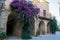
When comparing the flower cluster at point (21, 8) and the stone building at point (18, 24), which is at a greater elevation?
the flower cluster at point (21, 8)

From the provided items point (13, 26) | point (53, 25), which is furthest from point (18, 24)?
point (53, 25)

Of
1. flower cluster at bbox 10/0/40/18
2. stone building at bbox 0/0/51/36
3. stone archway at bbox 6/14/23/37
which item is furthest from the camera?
stone archway at bbox 6/14/23/37

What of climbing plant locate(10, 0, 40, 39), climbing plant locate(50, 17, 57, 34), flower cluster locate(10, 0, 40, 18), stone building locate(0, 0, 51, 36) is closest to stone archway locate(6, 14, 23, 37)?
stone building locate(0, 0, 51, 36)

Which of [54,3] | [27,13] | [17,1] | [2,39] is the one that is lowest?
[2,39]

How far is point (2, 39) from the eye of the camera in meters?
11.4

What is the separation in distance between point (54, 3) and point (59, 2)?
2.72 m

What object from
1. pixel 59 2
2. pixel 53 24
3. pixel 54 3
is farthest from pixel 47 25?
pixel 59 2

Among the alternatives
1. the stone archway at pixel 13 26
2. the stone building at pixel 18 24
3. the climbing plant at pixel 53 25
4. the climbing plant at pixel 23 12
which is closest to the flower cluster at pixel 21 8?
the climbing plant at pixel 23 12

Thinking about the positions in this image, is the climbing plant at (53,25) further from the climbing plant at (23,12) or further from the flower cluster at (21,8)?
the flower cluster at (21,8)

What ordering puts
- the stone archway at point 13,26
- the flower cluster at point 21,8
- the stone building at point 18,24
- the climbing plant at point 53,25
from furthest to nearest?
the climbing plant at point 53,25
the stone archway at point 13,26
the stone building at point 18,24
the flower cluster at point 21,8

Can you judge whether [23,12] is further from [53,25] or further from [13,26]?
[53,25]

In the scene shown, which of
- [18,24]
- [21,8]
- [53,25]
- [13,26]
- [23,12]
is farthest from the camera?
[53,25]

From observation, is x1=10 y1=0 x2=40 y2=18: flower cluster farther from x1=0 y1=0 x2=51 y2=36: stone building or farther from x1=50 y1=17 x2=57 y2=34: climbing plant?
x1=50 y1=17 x2=57 y2=34: climbing plant

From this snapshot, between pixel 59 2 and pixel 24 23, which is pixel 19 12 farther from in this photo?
pixel 59 2
